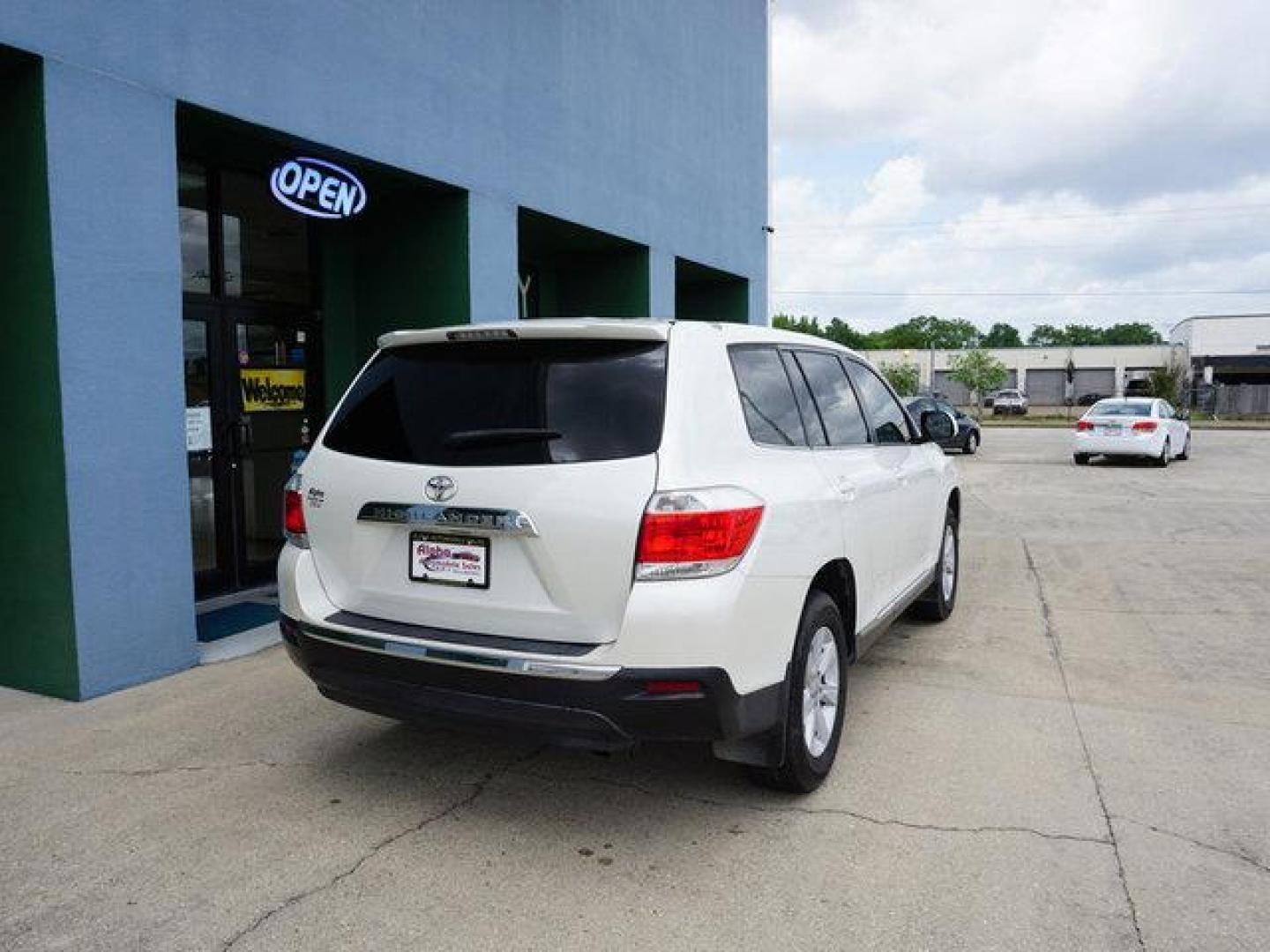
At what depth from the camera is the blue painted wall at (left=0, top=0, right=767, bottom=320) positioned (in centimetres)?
537

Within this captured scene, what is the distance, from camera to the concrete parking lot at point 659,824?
9.42 feet

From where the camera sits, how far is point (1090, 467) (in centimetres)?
2016

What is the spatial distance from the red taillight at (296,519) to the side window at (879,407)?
285 centimetres

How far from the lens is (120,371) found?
5055mm

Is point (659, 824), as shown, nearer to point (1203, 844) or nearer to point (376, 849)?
point (376, 849)

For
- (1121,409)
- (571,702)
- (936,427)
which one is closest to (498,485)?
(571,702)

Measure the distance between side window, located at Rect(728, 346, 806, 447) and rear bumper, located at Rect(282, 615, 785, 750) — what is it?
0.99 metres

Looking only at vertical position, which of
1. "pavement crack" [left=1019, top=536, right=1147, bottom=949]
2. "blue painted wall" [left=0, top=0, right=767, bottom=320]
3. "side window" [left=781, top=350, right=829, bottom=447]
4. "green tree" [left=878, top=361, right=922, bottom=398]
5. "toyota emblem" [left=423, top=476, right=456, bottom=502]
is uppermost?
"blue painted wall" [left=0, top=0, right=767, bottom=320]

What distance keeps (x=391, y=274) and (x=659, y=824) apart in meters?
6.13

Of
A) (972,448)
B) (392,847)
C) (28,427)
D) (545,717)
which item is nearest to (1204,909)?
(545,717)

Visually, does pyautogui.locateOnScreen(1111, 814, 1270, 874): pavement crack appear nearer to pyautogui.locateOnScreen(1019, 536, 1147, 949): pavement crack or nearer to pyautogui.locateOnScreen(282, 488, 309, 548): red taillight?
pyautogui.locateOnScreen(1019, 536, 1147, 949): pavement crack

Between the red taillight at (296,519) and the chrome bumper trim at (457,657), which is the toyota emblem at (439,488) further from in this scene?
the red taillight at (296,519)

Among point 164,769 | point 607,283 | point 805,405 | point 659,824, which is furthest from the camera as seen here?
point 607,283

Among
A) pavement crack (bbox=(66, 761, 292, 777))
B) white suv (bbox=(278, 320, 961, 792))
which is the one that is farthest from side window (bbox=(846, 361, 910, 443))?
pavement crack (bbox=(66, 761, 292, 777))
